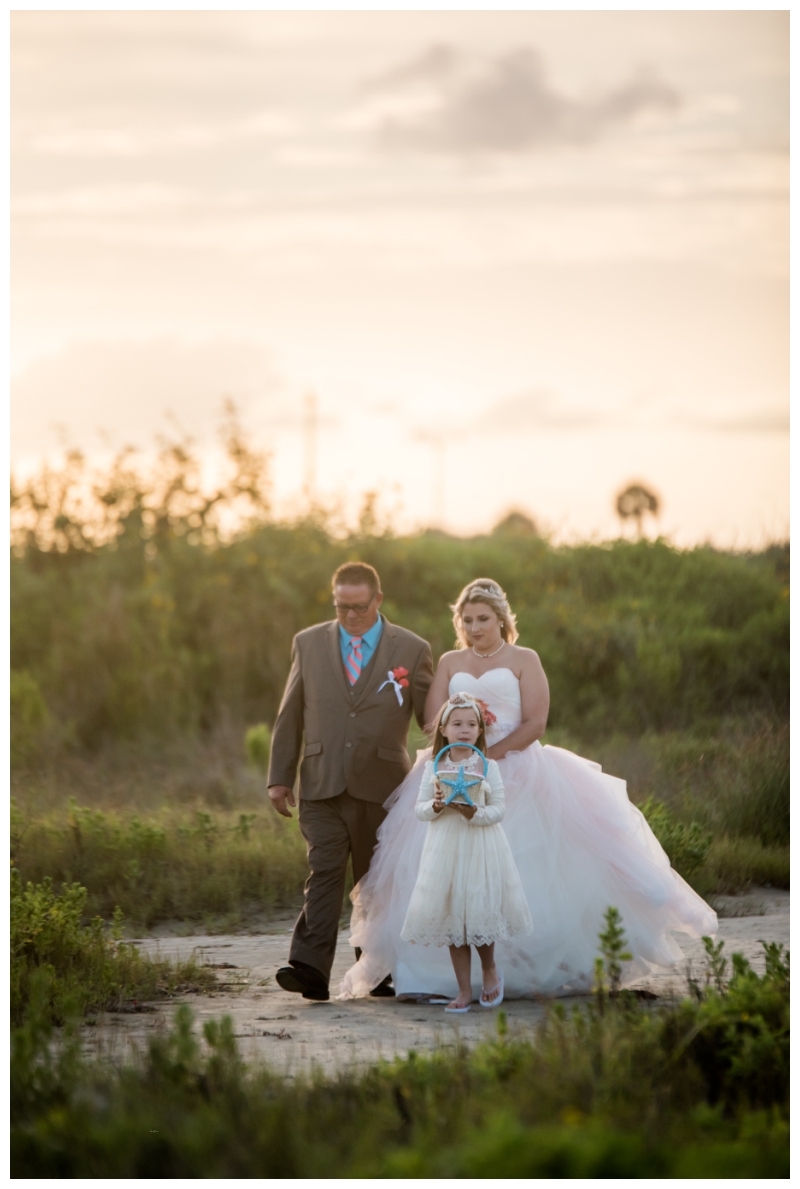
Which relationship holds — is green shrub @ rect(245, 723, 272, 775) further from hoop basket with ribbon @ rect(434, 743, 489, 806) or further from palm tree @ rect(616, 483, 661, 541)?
palm tree @ rect(616, 483, 661, 541)

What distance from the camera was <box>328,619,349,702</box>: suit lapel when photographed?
738 centimetres

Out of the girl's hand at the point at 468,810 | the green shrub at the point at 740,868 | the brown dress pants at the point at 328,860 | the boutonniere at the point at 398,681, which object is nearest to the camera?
the girl's hand at the point at 468,810

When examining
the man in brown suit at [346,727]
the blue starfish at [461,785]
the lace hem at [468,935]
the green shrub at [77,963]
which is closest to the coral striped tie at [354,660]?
the man in brown suit at [346,727]

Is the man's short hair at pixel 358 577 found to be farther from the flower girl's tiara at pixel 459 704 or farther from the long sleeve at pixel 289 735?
the flower girl's tiara at pixel 459 704

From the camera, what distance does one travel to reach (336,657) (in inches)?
293

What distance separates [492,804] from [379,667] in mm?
1185

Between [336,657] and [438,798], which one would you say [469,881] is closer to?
Answer: [438,798]

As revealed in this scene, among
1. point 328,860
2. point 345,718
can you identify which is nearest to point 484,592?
point 345,718

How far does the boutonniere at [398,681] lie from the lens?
7367 mm

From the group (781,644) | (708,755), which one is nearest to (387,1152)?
(708,755)

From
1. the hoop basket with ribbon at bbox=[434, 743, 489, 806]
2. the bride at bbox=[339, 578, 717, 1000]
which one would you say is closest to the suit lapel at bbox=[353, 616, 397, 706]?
the bride at bbox=[339, 578, 717, 1000]

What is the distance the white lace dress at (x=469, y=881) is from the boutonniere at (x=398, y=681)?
81 cm

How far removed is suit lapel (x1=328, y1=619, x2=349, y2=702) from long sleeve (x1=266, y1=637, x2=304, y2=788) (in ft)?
0.67
